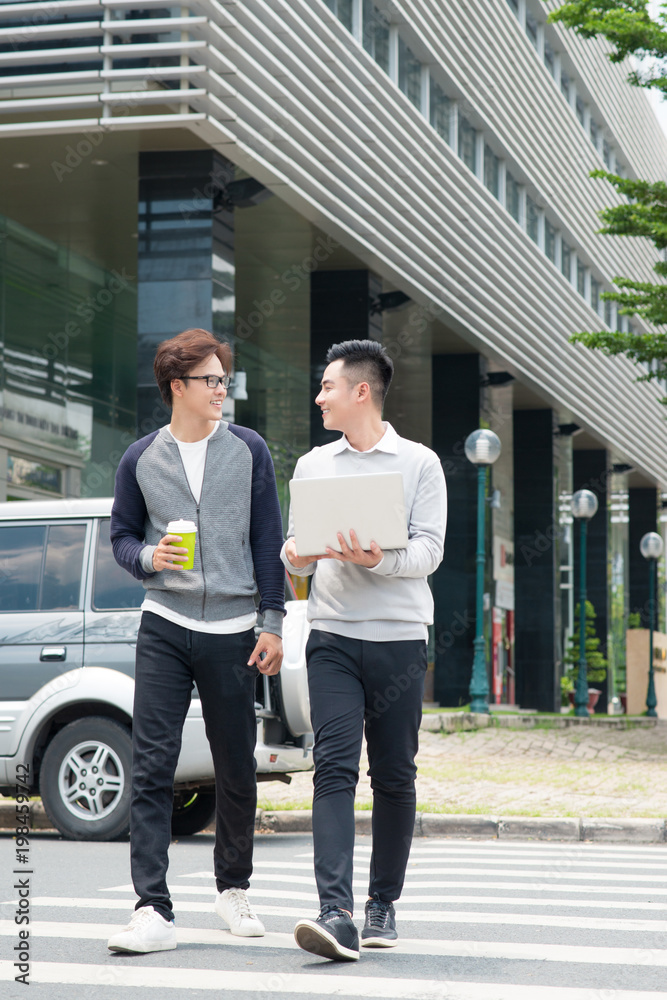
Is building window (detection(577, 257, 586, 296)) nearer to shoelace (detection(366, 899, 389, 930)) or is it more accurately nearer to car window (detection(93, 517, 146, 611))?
car window (detection(93, 517, 146, 611))

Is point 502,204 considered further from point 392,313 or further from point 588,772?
point 588,772

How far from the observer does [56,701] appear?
8.54 meters

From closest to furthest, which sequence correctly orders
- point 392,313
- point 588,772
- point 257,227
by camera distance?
point 588,772, point 257,227, point 392,313

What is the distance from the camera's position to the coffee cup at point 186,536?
4.46m

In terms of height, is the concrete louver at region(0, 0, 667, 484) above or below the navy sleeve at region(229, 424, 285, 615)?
above

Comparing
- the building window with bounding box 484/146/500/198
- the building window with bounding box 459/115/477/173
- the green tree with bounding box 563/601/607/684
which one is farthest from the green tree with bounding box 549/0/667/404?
the green tree with bounding box 563/601/607/684

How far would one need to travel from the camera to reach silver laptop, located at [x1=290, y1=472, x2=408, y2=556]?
14.6 feet

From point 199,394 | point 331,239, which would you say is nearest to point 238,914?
point 199,394

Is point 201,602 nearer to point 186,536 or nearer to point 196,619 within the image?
point 196,619

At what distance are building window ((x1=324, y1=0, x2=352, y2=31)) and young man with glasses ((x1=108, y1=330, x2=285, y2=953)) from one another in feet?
42.8

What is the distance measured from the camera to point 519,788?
1193 centimetres

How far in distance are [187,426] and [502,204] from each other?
20.5 meters

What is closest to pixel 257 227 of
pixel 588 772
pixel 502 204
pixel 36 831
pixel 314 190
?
pixel 314 190

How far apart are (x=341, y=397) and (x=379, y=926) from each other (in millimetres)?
1849
